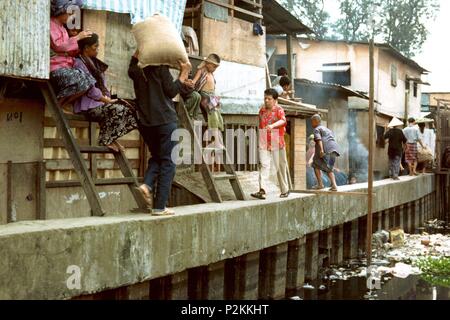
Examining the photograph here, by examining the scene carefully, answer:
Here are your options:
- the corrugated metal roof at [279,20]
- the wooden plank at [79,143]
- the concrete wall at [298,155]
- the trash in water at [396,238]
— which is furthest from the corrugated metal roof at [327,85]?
the wooden plank at [79,143]

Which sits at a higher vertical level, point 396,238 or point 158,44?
point 158,44

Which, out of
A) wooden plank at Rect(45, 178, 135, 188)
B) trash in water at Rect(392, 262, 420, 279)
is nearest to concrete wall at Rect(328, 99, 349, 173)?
trash in water at Rect(392, 262, 420, 279)

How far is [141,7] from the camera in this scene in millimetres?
7926

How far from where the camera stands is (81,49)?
6305 mm

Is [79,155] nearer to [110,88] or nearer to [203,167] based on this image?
[203,167]

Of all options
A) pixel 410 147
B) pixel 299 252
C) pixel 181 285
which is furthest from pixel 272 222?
pixel 410 147

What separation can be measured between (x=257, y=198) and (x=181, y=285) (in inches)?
101

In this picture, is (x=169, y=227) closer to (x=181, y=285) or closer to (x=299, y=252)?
(x=181, y=285)

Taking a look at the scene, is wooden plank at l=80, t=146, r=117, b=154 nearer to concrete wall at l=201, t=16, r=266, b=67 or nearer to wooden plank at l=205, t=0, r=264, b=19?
concrete wall at l=201, t=16, r=266, b=67

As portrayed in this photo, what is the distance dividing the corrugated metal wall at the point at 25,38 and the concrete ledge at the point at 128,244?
62.7 inches

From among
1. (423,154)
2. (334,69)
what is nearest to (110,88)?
(423,154)

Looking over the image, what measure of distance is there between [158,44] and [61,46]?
1.13m

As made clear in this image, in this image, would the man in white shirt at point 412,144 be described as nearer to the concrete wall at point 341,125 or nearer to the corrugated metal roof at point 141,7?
the concrete wall at point 341,125

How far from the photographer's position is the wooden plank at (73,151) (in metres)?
5.75
